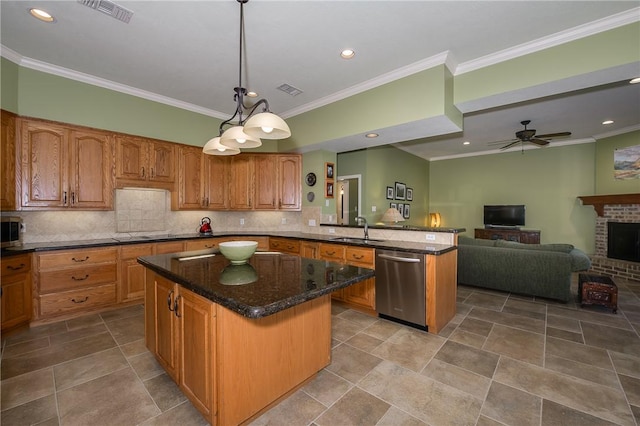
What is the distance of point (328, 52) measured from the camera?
2.83m

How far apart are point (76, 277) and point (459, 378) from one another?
415 centimetres

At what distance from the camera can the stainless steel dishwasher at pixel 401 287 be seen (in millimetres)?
2928

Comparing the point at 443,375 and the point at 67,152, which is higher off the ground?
the point at 67,152

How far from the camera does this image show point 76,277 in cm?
315

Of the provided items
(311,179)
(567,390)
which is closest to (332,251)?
(311,179)

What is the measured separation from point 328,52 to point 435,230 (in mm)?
2393

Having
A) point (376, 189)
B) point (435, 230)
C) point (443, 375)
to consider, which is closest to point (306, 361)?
point (443, 375)

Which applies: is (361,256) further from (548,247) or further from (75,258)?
(75,258)

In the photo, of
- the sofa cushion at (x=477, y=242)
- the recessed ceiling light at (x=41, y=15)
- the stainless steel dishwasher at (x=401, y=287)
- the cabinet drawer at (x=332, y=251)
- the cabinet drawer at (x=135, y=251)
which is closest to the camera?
the recessed ceiling light at (x=41, y=15)

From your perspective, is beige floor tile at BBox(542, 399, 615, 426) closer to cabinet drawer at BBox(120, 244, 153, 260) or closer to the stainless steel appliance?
cabinet drawer at BBox(120, 244, 153, 260)

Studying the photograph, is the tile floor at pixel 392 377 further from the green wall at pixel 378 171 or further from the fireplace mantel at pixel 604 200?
the fireplace mantel at pixel 604 200

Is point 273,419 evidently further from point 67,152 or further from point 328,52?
point 67,152

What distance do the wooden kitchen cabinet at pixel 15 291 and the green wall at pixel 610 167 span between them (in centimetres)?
981

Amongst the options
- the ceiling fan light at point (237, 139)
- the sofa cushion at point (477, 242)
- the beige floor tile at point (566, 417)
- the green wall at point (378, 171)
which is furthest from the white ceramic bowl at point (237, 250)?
the green wall at point (378, 171)
